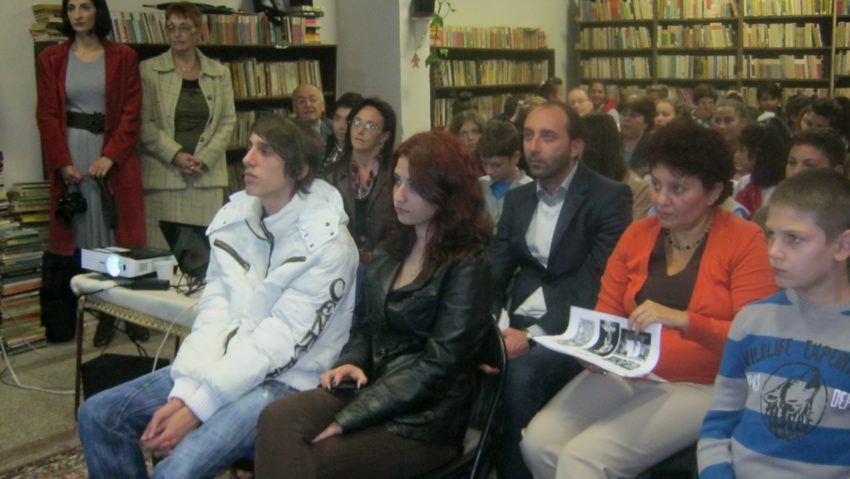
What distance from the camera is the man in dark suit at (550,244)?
7.98ft

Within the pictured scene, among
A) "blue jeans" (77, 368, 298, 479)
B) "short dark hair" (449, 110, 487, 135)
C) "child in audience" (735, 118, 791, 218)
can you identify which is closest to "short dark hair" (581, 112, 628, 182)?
"child in audience" (735, 118, 791, 218)

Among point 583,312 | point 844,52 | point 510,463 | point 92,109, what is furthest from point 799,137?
point 844,52

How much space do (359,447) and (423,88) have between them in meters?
5.36

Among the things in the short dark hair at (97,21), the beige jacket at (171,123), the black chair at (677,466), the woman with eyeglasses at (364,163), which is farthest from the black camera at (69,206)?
the black chair at (677,466)

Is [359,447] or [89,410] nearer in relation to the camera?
[359,447]

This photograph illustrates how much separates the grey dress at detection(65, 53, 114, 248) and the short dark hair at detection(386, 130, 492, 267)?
2.94 meters

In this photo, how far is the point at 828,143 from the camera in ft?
9.80

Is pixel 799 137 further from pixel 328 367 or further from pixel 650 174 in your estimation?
pixel 328 367

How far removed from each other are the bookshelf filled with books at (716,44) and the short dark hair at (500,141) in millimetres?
6663

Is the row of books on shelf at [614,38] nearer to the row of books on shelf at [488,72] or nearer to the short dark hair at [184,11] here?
the row of books on shelf at [488,72]

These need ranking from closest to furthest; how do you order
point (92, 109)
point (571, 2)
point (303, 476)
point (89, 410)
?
point (303, 476), point (89, 410), point (92, 109), point (571, 2)

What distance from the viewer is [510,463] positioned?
2.32m

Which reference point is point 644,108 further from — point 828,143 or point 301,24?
point 301,24

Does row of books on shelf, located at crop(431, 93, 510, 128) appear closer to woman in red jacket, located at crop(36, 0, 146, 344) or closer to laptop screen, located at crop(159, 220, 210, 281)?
woman in red jacket, located at crop(36, 0, 146, 344)
